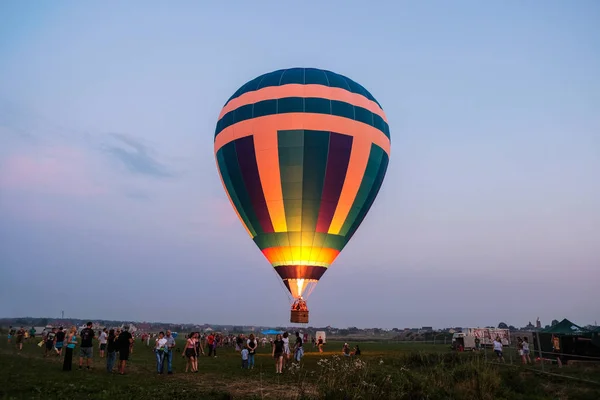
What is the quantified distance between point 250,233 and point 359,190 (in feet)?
24.6

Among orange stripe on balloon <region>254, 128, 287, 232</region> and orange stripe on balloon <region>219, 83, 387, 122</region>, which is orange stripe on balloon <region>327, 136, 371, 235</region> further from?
orange stripe on balloon <region>254, 128, 287, 232</region>

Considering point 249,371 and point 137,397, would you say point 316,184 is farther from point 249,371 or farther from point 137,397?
point 137,397

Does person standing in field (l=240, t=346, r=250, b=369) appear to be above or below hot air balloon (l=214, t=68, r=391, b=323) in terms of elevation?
below

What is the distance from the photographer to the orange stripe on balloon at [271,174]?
2908 centimetres

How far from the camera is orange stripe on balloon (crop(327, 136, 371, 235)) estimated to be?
97.3 feet

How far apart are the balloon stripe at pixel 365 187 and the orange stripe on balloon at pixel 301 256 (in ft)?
5.53

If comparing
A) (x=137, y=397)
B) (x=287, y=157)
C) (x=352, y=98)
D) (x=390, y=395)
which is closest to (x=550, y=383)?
(x=390, y=395)

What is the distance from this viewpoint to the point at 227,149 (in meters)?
31.2

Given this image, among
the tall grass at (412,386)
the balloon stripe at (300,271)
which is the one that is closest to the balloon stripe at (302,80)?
the balloon stripe at (300,271)

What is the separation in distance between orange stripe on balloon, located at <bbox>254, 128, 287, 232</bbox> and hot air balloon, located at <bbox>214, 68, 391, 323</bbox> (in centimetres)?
6

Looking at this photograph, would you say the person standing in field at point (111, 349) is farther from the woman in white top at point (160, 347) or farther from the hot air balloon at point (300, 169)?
the hot air balloon at point (300, 169)

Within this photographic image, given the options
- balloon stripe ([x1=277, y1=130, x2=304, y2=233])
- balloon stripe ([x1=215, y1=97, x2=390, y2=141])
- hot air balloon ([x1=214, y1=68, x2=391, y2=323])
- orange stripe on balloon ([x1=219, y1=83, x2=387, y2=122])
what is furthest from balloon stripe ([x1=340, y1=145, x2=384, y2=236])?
balloon stripe ([x1=277, y1=130, x2=304, y2=233])

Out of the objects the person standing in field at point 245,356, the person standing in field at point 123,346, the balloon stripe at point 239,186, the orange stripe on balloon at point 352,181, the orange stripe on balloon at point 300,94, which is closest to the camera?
the person standing in field at point 123,346

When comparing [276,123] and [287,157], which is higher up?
[276,123]
